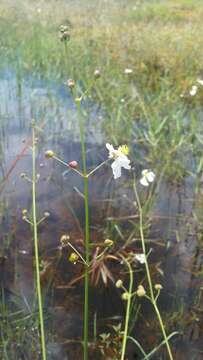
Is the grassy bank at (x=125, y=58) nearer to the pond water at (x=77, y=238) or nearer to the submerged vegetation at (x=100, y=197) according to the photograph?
the submerged vegetation at (x=100, y=197)

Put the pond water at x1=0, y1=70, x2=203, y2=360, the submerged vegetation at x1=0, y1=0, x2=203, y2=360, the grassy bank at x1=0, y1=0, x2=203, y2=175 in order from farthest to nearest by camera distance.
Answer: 1. the grassy bank at x1=0, y1=0, x2=203, y2=175
2. the pond water at x1=0, y1=70, x2=203, y2=360
3. the submerged vegetation at x1=0, y1=0, x2=203, y2=360

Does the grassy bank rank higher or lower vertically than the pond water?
higher

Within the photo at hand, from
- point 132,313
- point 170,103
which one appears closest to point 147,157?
point 170,103

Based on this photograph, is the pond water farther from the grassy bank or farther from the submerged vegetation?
the grassy bank

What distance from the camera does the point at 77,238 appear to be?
2.57m

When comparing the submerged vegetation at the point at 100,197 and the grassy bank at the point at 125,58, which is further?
the grassy bank at the point at 125,58

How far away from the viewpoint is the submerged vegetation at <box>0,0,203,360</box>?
1902 millimetres

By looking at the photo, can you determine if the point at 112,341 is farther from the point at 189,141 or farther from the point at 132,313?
the point at 189,141

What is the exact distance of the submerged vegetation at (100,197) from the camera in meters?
1.90

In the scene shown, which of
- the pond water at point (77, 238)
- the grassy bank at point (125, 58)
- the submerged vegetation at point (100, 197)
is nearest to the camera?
the submerged vegetation at point (100, 197)

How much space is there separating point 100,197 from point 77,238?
423 millimetres

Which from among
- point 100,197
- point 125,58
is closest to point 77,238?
point 100,197

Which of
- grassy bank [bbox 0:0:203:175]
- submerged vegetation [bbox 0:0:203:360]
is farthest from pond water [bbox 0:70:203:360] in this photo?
grassy bank [bbox 0:0:203:175]

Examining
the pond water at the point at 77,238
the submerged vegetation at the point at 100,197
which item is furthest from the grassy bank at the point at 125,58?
the pond water at the point at 77,238
